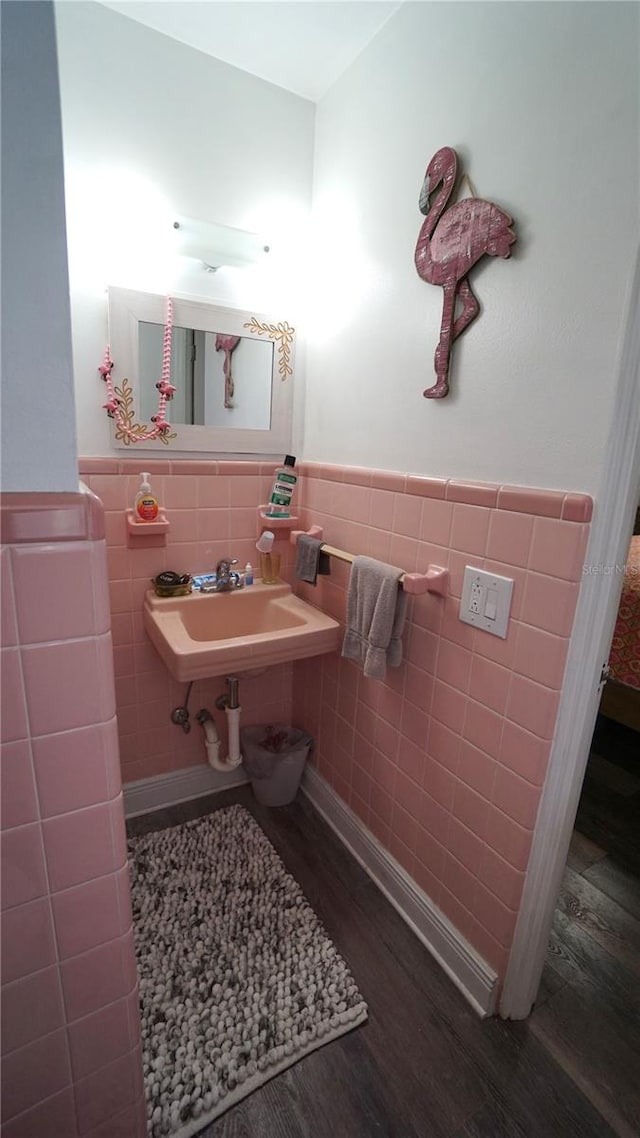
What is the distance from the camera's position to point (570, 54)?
856 millimetres

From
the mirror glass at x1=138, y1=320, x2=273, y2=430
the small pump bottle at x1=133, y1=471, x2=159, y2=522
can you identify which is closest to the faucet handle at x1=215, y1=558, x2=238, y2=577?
the small pump bottle at x1=133, y1=471, x2=159, y2=522

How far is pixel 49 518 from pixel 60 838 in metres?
0.41

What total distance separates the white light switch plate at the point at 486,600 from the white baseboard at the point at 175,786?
1.24 m

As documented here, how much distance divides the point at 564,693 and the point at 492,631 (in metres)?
0.19

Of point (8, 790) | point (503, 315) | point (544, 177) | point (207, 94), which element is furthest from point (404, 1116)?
point (207, 94)

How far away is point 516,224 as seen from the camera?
0.97 m

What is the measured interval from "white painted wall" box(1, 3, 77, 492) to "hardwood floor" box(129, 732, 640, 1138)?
1.34 meters

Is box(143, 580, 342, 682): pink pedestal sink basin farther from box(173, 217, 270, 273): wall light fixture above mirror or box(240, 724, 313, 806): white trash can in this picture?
box(173, 217, 270, 273): wall light fixture above mirror

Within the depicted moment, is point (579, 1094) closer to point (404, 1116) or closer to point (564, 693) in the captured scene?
point (404, 1116)

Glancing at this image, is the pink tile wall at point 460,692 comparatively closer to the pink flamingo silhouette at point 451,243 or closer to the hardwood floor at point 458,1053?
the hardwood floor at point 458,1053

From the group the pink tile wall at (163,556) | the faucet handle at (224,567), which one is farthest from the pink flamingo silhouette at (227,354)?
the faucet handle at (224,567)

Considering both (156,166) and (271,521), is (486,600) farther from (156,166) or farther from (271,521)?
(156,166)

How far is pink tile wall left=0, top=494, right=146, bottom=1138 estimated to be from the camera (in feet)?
1.82

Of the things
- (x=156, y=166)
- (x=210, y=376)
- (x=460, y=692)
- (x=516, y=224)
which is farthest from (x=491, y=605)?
(x=156, y=166)
